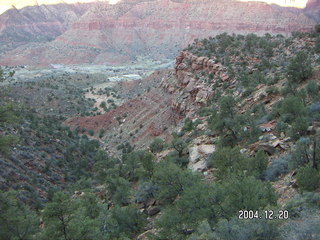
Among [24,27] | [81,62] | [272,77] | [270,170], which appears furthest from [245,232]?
[24,27]

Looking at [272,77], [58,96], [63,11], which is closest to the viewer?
[272,77]

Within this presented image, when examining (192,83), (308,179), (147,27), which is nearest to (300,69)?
(192,83)

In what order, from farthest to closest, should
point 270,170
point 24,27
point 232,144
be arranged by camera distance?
point 24,27
point 232,144
point 270,170

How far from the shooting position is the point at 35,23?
6083 inches

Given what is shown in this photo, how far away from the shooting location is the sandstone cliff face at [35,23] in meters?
139

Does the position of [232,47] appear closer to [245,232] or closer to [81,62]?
[245,232]

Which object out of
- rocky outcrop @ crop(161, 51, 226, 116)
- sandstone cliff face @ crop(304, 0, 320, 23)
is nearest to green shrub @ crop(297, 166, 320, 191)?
rocky outcrop @ crop(161, 51, 226, 116)

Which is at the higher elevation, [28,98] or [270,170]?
[270,170]

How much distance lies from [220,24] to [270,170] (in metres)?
108

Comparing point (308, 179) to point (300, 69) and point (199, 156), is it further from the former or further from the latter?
point (300, 69)

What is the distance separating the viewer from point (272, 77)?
82.0 ft

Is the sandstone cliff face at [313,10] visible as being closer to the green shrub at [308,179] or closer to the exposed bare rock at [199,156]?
the exposed bare rock at [199,156]

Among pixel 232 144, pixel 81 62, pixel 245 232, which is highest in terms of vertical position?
pixel 245 232

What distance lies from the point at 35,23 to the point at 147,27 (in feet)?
181
